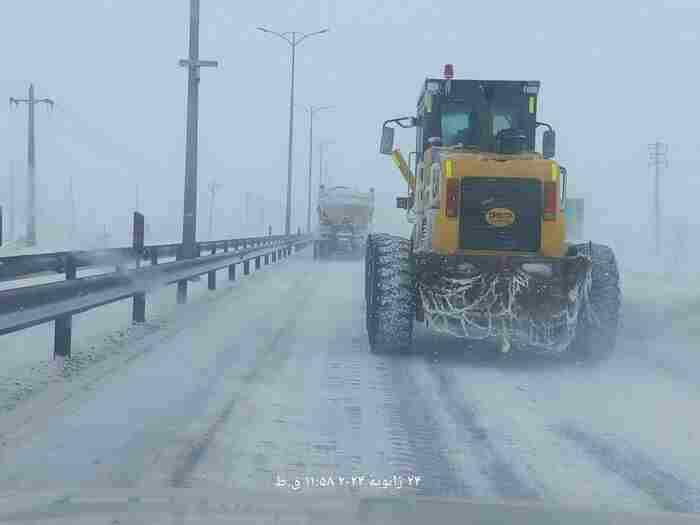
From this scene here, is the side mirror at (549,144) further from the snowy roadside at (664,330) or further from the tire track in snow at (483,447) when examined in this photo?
the tire track in snow at (483,447)

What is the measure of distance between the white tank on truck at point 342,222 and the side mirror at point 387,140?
27.1m

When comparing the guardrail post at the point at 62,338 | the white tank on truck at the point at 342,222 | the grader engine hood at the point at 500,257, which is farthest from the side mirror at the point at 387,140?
the white tank on truck at the point at 342,222

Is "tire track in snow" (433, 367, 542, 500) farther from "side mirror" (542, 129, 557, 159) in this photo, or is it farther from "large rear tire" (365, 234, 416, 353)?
"side mirror" (542, 129, 557, 159)

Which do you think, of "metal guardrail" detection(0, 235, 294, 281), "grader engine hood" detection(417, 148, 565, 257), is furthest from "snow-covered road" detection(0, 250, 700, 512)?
"grader engine hood" detection(417, 148, 565, 257)

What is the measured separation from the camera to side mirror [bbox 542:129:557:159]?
1176 centimetres

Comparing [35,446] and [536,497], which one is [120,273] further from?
[536,497]

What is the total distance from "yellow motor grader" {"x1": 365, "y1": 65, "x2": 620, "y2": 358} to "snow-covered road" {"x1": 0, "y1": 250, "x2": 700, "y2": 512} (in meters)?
0.42

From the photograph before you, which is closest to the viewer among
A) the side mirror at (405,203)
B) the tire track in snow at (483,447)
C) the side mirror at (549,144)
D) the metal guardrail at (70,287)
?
the tire track in snow at (483,447)

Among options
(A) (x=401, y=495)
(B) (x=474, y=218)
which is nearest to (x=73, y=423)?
(A) (x=401, y=495)

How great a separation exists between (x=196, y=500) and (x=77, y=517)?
0.59 meters

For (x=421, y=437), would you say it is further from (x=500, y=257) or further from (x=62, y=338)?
(x=62, y=338)

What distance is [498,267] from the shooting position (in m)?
9.95

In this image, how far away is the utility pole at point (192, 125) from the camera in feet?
65.1

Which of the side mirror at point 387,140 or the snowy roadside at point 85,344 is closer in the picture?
the snowy roadside at point 85,344
